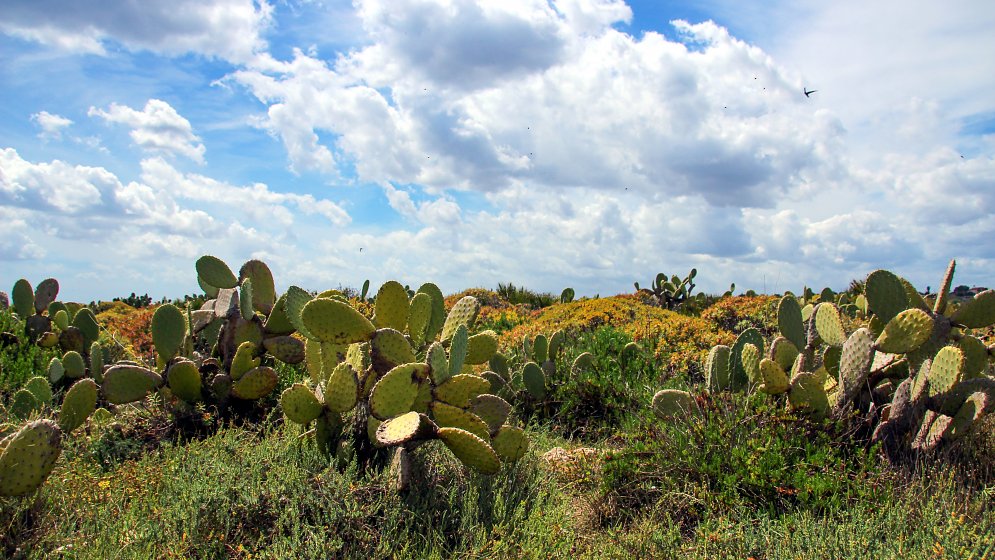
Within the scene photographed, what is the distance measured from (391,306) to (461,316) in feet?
1.89

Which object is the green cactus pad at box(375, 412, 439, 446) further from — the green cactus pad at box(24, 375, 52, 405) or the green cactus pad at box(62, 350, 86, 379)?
the green cactus pad at box(62, 350, 86, 379)

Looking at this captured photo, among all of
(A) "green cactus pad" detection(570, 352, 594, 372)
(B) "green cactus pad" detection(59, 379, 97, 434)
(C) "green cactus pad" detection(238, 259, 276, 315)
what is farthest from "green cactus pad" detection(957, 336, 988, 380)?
(B) "green cactus pad" detection(59, 379, 97, 434)

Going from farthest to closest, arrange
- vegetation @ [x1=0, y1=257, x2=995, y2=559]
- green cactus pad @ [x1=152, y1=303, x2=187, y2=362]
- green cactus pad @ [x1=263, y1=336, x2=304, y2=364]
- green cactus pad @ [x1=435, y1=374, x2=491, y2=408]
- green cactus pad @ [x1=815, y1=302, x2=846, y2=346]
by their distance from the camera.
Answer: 1. green cactus pad @ [x1=263, y1=336, x2=304, y2=364]
2. green cactus pad @ [x1=152, y1=303, x2=187, y2=362]
3. green cactus pad @ [x1=815, y1=302, x2=846, y2=346]
4. green cactus pad @ [x1=435, y1=374, x2=491, y2=408]
5. vegetation @ [x1=0, y1=257, x2=995, y2=559]

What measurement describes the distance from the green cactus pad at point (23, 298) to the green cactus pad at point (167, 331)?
3833 millimetres

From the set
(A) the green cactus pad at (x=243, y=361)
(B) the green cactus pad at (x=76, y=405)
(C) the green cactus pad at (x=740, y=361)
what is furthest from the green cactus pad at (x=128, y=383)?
(C) the green cactus pad at (x=740, y=361)

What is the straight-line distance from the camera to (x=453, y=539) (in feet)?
12.3

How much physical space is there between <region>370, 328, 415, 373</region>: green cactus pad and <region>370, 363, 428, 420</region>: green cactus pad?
0.87 feet

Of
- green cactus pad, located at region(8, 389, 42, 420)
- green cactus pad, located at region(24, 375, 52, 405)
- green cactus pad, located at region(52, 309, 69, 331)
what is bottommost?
green cactus pad, located at region(8, 389, 42, 420)

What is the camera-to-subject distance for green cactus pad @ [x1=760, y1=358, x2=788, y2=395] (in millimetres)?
4867

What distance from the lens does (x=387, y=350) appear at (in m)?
4.41

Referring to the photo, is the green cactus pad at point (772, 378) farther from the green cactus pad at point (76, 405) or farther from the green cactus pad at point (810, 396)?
the green cactus pad at point (76, 405)

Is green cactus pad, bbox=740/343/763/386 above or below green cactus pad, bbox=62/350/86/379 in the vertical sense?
above

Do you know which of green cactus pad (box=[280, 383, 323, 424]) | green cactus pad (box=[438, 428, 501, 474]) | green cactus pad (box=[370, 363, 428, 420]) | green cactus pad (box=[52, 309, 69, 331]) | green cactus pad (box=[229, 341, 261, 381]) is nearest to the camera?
green cactus pad (box=[438, 428, 501, 474])

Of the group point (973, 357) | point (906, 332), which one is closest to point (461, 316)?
point (906, 332)
